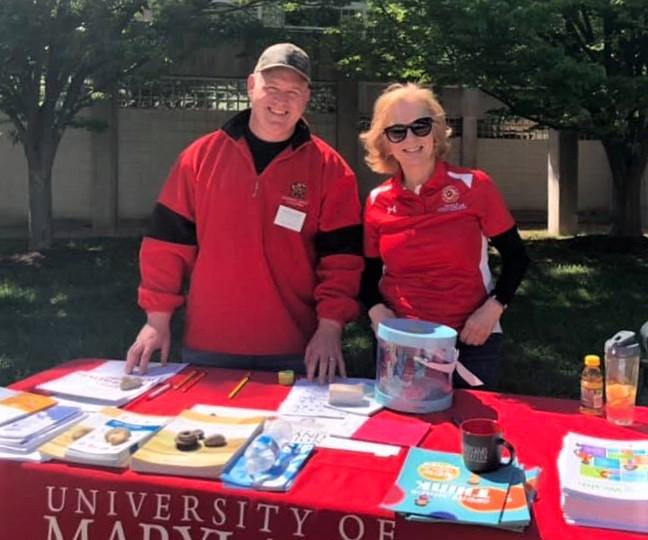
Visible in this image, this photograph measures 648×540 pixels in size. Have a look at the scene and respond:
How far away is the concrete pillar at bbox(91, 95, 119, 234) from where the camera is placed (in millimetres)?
12680

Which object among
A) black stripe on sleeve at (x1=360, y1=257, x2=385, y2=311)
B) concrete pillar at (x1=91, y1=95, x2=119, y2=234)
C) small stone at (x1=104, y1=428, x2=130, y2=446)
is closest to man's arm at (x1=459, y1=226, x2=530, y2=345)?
black stripe on sleeve at (x1=360, y1=257, x2=385, y2=311)

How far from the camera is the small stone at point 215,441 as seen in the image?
1.95 metres

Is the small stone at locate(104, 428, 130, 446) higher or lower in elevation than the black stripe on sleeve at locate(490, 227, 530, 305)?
lower

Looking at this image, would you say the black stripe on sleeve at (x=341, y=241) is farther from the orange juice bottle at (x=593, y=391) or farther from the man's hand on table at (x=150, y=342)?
the orange juice bottle at (x=593, y=391)

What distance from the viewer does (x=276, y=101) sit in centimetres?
251

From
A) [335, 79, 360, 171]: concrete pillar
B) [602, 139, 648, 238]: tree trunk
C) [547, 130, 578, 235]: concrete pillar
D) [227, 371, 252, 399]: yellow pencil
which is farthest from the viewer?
[335, 79, 360, 171]: concrete pillar

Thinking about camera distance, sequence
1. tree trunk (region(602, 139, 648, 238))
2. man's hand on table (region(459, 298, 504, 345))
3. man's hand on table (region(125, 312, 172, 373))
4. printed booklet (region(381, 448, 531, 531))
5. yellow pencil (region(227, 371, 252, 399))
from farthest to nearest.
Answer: tree trunk (region(602, 139, 648, 238))
man's hand on table (region(125, 312, 172, 373))
man's hand on table (region(459, 298, 504, 345))
yellow pencil (region(227, 371, 252, 399))
printed booklet (region(381, 448, 531, 531))

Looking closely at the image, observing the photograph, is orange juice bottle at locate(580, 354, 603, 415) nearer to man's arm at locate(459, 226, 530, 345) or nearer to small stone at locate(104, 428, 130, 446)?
man's arm at locate(459, 226, 530, 345)

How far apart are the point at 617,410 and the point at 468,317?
0.56 meters

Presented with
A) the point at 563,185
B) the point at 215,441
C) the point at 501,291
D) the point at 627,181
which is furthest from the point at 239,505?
the point at 563,185

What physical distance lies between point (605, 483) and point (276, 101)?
1.51 metres

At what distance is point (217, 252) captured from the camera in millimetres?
2604

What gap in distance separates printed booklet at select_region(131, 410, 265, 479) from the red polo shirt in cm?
72

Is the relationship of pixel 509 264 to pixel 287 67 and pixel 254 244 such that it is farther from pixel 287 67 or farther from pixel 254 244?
pixel 287 67
